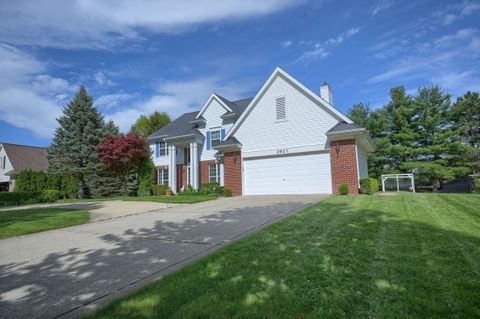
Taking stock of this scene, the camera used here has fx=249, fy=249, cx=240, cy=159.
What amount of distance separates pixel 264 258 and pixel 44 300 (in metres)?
2.72

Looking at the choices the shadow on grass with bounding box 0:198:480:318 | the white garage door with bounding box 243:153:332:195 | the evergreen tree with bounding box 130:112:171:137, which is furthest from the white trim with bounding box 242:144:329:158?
the evergreen tree with bounding box 130:112:171:137

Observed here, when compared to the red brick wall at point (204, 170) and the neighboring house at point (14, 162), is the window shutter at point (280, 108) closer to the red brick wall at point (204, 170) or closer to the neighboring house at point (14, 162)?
the red brick wall at point (204, 170)

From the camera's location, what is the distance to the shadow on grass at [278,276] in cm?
239

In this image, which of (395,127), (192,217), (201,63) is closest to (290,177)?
(192,217)

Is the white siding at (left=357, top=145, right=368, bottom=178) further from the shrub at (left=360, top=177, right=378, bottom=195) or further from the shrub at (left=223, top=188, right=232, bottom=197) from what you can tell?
the shrub at (left=223, top=188, right=232, bottom=197)

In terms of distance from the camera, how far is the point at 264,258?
373 centimetres

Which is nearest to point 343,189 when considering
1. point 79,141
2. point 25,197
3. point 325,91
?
point 325,91

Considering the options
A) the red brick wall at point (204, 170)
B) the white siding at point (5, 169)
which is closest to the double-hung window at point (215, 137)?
the red brick wall at point (204, 170)

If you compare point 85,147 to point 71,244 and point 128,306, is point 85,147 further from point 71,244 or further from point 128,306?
point 128,306

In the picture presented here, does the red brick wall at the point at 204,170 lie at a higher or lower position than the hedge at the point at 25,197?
higher

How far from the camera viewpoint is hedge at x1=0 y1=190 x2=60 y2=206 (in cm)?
1672

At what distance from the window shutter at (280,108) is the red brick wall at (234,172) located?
3638 millimetres

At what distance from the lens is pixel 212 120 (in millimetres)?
21938

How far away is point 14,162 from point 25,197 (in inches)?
749
